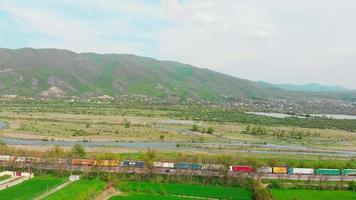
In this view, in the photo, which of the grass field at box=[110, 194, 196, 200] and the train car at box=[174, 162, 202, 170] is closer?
the grass field at box=[110, 194, 196, 200]

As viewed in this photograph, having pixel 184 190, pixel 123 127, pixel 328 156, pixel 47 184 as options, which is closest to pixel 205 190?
pixel 184 190

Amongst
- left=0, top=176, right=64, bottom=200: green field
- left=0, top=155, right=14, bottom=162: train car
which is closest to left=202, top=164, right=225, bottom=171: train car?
left=0, top=176, right=64, bottom=200: green field

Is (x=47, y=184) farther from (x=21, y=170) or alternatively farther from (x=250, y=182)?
(x=250, y=182)

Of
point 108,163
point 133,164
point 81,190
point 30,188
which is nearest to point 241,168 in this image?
point 133,164

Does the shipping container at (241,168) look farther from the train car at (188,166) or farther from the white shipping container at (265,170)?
the train car at (188,166)

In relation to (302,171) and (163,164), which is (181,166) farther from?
(302,171)

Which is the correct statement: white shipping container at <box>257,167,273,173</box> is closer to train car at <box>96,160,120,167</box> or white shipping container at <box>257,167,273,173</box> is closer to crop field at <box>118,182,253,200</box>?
crop field at <box>118,182,253,200</box>
